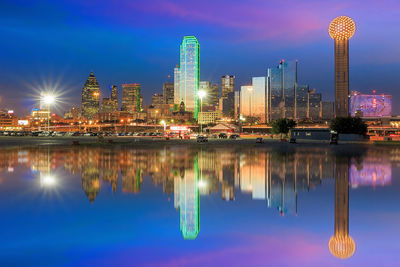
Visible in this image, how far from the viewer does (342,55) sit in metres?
164

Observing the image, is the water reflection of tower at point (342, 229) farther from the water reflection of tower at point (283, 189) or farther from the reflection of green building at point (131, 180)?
the reflection of green building at point (131, 180)

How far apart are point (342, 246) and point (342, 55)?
6726 inches

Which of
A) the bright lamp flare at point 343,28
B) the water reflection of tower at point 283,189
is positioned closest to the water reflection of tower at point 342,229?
the water reflection of tower at point 283,189

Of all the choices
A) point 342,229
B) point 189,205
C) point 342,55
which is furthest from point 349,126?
point 342,55

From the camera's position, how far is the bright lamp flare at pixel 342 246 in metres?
8.63

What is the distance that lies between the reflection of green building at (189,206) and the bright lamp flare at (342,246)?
358cm

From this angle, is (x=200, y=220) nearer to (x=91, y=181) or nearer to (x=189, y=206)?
(x=189, y=206)

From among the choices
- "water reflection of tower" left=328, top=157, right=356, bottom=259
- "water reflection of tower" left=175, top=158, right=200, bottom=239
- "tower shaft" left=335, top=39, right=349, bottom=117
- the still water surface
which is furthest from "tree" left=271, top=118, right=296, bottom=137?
"water reflection of tower" left=328, top=157, right=356, bottom=259

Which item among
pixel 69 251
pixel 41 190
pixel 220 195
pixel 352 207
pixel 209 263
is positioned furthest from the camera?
pixel 41 190

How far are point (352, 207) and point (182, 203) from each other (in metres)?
6.25

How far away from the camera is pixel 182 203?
13547mm

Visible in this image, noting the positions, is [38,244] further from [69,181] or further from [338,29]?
[338,29]

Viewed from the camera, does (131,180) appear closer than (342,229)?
No

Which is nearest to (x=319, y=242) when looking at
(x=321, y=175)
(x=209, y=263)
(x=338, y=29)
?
(x=209, y=263)
